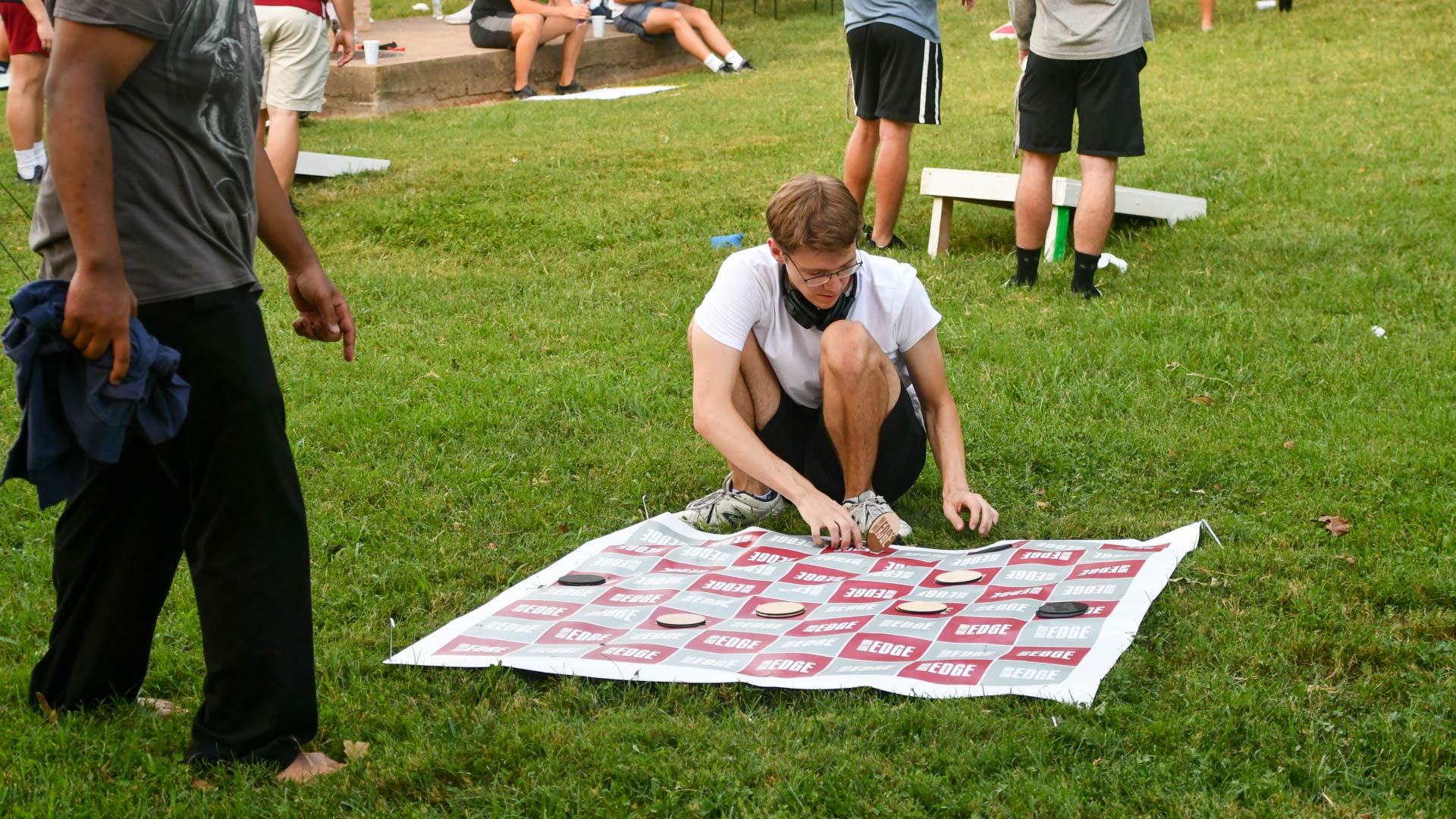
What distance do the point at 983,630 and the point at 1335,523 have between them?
1.13 meters

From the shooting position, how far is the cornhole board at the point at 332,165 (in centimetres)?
803

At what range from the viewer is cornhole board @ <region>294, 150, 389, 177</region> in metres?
8.03

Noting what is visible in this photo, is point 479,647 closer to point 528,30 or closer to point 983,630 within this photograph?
point 983,630

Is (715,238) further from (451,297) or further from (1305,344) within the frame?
(1305,344)

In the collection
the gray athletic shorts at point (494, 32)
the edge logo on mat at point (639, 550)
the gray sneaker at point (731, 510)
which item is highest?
the gray athletic shorts at point (494, 32)

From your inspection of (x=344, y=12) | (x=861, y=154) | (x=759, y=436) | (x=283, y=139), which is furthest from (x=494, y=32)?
(x=759, y=436)

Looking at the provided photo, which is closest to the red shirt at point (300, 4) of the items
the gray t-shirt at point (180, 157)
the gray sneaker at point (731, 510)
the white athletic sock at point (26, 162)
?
the white athletic sock at point (26, 162)

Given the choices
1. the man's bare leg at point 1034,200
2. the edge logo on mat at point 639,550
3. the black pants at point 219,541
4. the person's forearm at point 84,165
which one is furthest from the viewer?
the man's bare leg at point 1034,200

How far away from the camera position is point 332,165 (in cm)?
816

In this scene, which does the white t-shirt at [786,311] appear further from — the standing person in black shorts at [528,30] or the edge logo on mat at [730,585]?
the standing person in black shorts at [528,30]

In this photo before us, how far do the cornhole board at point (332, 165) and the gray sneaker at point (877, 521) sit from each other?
5.44m

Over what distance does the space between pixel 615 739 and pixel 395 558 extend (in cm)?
112

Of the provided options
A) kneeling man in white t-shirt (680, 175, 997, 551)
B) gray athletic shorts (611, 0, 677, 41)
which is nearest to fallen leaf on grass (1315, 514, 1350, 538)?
kneeling man in white t-shirt (680, 175, 997, 551)

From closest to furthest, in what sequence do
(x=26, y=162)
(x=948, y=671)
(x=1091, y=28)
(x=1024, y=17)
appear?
(x=948, y=671), (x=1091, y=28), (x=1024, y=17), (x=26, y=162)
